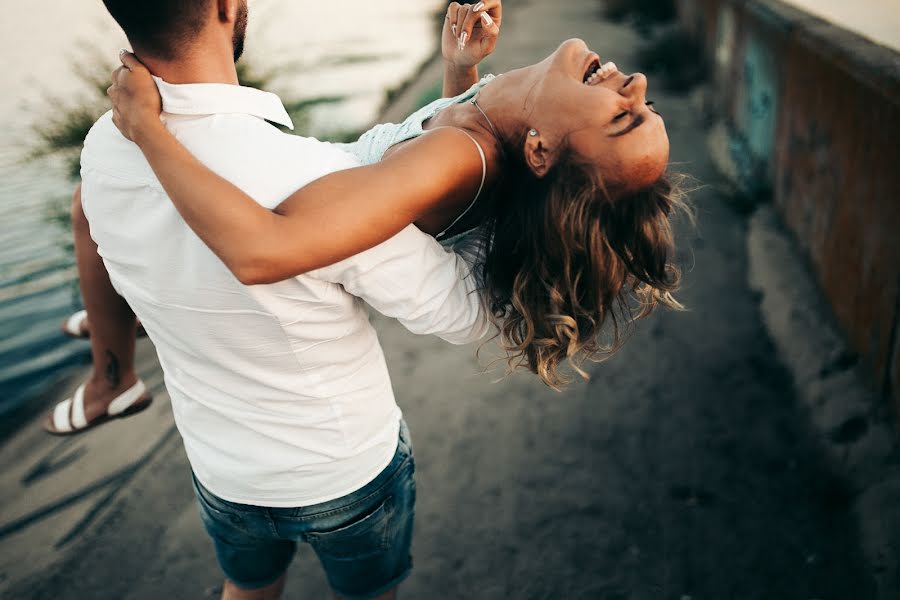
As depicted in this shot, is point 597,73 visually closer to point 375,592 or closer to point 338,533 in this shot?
point 338,533

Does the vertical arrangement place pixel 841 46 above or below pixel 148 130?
below

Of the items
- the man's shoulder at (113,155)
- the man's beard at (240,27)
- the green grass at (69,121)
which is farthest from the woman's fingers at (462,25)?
the green grass at (69,121)

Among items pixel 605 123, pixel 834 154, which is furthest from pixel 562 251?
pixel 834 154

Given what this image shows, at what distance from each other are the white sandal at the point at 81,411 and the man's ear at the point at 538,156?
1326 mm

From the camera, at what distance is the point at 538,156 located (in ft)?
5.05

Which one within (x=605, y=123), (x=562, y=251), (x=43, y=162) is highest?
(x=605, y=123)

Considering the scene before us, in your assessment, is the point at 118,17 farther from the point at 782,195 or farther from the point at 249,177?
the point at 782,195

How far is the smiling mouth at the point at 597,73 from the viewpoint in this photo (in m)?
1.55

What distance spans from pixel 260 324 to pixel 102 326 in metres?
0.92

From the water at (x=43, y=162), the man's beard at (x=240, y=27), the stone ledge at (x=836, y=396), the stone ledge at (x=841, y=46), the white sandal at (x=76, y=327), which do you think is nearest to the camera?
the man's beard at (x=240, y=27)

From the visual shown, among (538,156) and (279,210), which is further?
(538,156)

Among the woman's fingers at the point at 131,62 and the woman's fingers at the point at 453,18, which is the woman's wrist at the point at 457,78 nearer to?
the woman's fingers at the point at 453,18

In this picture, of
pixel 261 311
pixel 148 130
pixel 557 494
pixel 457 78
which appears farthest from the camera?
pixel 557 494

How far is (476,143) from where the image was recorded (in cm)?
143
